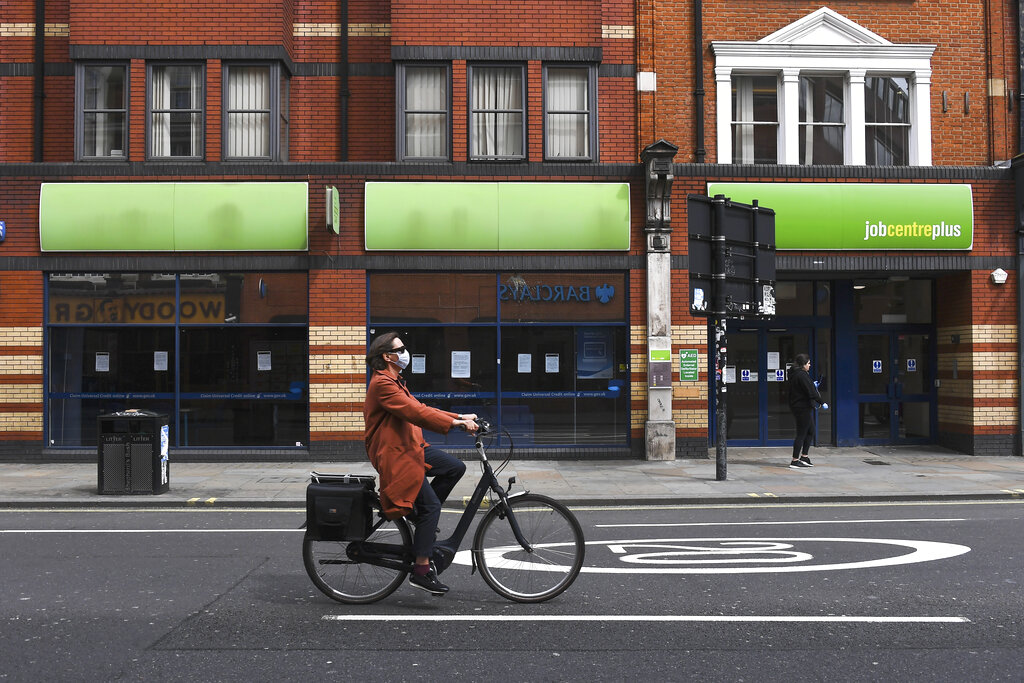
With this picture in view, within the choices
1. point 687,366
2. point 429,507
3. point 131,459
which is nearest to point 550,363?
point 687,366

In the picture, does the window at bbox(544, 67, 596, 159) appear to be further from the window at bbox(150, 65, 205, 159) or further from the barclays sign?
the window at bbox(150, 65, 205, 159)

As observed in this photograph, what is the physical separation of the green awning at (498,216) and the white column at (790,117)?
3249 millimetres

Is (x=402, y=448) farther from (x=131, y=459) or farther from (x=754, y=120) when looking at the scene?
(x=754, y=120)

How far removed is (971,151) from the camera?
52.5 ft

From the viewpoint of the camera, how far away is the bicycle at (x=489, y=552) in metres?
5.85

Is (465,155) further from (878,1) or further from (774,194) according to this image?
(878,1)

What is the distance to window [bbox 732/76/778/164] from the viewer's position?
15.9 meters

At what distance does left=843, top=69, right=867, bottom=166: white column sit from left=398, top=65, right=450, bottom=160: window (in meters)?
7.38

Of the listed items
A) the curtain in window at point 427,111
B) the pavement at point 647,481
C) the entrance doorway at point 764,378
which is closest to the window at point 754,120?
the entrance doorway at point 764,378

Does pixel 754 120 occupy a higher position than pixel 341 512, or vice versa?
pixel 754 120

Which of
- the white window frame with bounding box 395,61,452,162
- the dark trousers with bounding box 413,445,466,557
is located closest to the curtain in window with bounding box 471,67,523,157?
the white window frame with bounding box 395,61,452,162

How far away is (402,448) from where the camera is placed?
5688mm

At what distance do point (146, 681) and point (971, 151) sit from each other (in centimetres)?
1634

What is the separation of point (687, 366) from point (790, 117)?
16.3 feet
